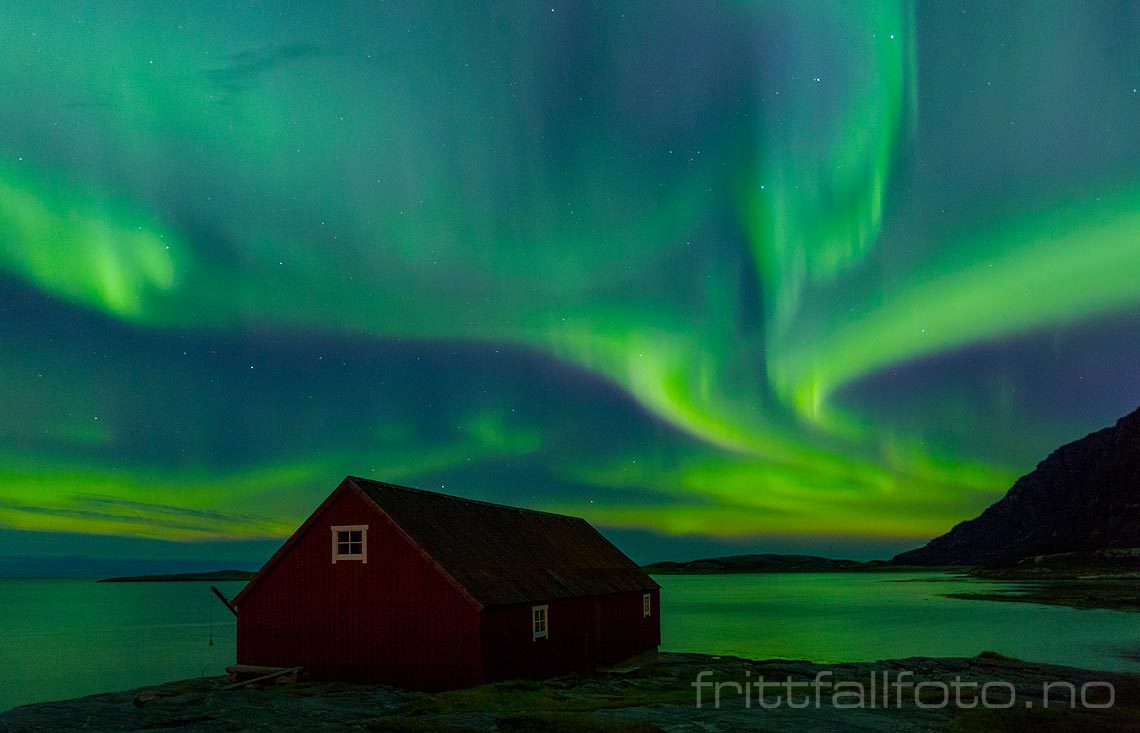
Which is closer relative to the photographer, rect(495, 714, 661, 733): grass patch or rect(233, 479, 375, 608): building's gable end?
rect(495, 714, 661, 733): grass patch

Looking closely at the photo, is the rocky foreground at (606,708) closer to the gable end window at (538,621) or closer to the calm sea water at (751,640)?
the gable end window at (538,621)

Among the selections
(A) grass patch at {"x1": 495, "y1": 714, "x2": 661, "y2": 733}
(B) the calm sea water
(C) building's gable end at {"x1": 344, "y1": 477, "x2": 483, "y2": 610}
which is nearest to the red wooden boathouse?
(C) building's gable end at {"x1": 344, "y1": 477, "x2": 483, "y2": 610}

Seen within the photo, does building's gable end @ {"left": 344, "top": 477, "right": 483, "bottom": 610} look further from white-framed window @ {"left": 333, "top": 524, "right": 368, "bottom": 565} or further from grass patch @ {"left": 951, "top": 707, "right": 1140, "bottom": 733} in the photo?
grass patch @ {"left": 951, "top": 707, "right": 1140, "bottom": 733}

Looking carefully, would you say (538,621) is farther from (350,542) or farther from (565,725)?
(565,725)

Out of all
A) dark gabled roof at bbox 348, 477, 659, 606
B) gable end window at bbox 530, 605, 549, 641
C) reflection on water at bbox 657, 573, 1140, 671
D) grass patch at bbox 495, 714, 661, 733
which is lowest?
reflection on water at bbox 657, 573, 1140, 671

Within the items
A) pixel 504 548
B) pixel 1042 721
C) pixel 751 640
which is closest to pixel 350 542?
pixel 504 548

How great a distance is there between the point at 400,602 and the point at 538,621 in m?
5.88

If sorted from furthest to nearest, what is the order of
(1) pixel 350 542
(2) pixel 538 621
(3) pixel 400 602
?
(2) pixel 538 621 < (1) pixel 350 542 < (3) pixel 400 602

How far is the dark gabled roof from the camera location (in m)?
34.4

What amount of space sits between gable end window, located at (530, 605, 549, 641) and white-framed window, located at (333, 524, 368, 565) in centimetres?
669

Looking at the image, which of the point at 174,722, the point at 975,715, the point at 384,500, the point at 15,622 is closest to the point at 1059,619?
the point at 975,715

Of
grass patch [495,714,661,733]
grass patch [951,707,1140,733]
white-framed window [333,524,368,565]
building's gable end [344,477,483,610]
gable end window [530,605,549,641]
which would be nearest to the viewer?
grass patch [495,714,661,733]

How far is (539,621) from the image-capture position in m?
37.1

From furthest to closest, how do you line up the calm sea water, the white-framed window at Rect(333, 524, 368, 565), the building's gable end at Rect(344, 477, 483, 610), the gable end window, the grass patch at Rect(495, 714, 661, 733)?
the calm sea water → the gable end window → the white-framed window at Rect(333, 524, 368, 565) → the building's gable end at Rect(344, 477, 483, 610) → the grass patch at Rect(495, 714, 661, 733)
